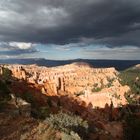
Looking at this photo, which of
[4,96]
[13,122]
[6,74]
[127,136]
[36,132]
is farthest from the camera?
[6,74]

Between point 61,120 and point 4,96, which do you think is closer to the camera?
point 61,120

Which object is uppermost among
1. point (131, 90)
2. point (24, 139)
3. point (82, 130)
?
point (24, 139)

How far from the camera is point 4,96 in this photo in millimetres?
47000

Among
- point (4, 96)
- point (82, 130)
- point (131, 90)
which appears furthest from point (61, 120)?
point (131, 90)

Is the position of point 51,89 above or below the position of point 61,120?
below

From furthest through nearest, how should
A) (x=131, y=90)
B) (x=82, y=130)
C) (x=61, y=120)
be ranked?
(x=131, y=90) < (x=82, y=130) < (x=61, y=120)

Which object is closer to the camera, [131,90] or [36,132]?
[36,132]

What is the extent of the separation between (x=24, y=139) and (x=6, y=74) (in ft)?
208

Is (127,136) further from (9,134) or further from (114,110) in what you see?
(114,110)

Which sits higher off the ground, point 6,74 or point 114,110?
point 6,74

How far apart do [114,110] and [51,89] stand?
24977 mm

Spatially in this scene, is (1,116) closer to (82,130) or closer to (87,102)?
(82,130)

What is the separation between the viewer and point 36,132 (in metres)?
22.3

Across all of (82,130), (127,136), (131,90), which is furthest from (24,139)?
(131,90)
